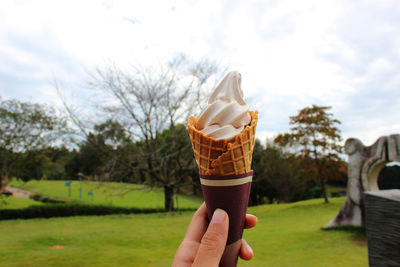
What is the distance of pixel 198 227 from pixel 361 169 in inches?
325

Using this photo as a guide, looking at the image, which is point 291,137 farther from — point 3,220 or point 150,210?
point 3,220

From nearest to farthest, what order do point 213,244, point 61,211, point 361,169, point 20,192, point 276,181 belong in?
point 213,244 < point 361,169 < point 61,211 < point 276,181 < point 20,192

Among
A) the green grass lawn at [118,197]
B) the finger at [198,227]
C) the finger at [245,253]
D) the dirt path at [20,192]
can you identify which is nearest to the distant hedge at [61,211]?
the green grass lawn at [118,197]

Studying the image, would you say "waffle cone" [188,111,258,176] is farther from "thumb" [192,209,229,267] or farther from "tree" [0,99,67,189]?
"tree" [0,99,67,189]

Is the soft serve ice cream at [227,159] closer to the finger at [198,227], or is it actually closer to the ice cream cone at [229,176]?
the ice cream cone at [229,176]

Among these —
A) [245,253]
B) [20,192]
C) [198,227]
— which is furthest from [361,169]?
[20,192]

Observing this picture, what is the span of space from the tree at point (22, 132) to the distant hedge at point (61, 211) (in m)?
Result: 3.75

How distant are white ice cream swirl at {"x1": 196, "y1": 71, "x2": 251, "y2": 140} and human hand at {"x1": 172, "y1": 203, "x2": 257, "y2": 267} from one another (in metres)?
0.56

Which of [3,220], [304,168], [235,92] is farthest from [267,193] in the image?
[235,92]

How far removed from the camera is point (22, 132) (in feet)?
56.7

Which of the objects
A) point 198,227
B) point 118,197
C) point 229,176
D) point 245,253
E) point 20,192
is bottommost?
point 118,197

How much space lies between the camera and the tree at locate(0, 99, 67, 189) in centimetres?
1688

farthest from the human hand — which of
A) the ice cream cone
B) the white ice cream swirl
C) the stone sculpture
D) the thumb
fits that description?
the stone sculpture

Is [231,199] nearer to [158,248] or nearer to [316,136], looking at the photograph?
[158,248]
